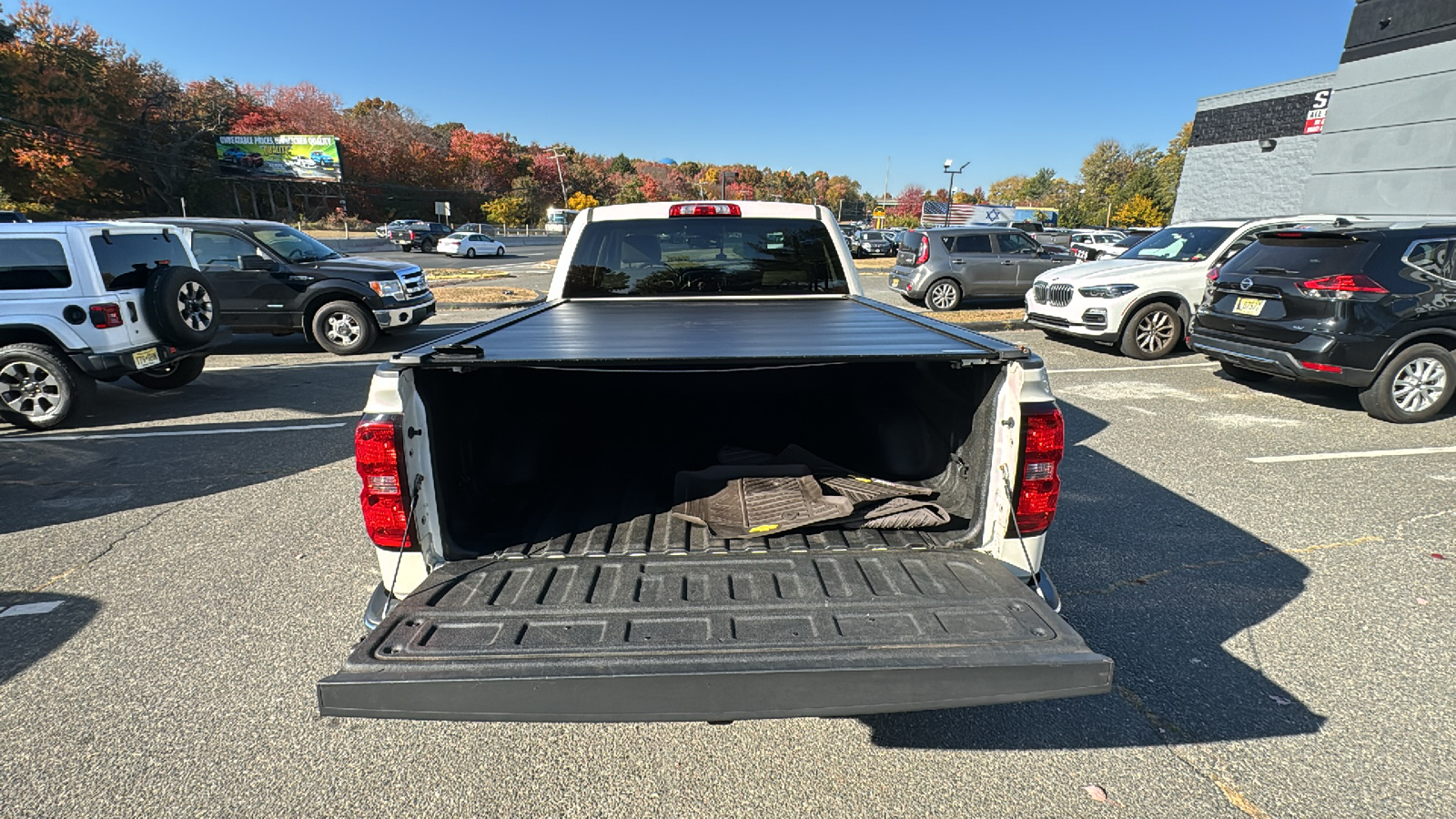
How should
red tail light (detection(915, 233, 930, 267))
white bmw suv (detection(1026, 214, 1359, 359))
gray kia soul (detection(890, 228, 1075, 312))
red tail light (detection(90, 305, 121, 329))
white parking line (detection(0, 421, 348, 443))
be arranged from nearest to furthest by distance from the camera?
1. white parking line (detection(0, 421, 348, 443))
2. red tail light (detection(90, 305, 121, 329))
3. white bmw suv (detection(1026, 214, 1359, 359))
4. gray kia soul (detection(890, 228, 1075, 312))
5. red tail light (detection(915, 233, 930, 267))

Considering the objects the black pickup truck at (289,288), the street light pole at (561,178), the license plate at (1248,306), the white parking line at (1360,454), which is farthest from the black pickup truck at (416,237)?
the white parking line at (1360,454)

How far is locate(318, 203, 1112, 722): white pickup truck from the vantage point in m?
1.76

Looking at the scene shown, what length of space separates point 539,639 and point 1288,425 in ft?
24.5

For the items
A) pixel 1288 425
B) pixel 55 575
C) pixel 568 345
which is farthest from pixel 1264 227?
pixel 55 575

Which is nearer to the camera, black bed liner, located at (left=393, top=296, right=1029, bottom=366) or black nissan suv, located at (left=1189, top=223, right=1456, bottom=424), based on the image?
black bed liner, located at (left=393, top=296, right=1029, bottom=366)

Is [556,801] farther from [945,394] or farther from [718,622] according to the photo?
[945,394]

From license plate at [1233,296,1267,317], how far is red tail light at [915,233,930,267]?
7.51 meters

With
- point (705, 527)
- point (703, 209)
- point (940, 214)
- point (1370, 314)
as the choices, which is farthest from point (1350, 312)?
point (940, 214)

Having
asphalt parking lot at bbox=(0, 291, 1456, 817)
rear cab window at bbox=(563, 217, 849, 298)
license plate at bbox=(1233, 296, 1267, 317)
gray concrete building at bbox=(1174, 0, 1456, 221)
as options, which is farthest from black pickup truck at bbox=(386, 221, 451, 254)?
license plate at bbox=(1233, 296, 1267, 317)

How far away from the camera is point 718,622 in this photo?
2.01m

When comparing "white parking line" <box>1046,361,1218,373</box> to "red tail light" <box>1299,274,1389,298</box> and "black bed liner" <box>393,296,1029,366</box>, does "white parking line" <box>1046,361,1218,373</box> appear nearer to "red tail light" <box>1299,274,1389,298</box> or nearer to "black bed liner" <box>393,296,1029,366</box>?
"red tail light" <box>1299,274,1389,298</box>

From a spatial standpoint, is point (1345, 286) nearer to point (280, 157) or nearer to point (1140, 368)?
point (1140, 368)

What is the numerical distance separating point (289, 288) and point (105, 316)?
3.51 metres

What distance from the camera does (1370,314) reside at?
622cm
